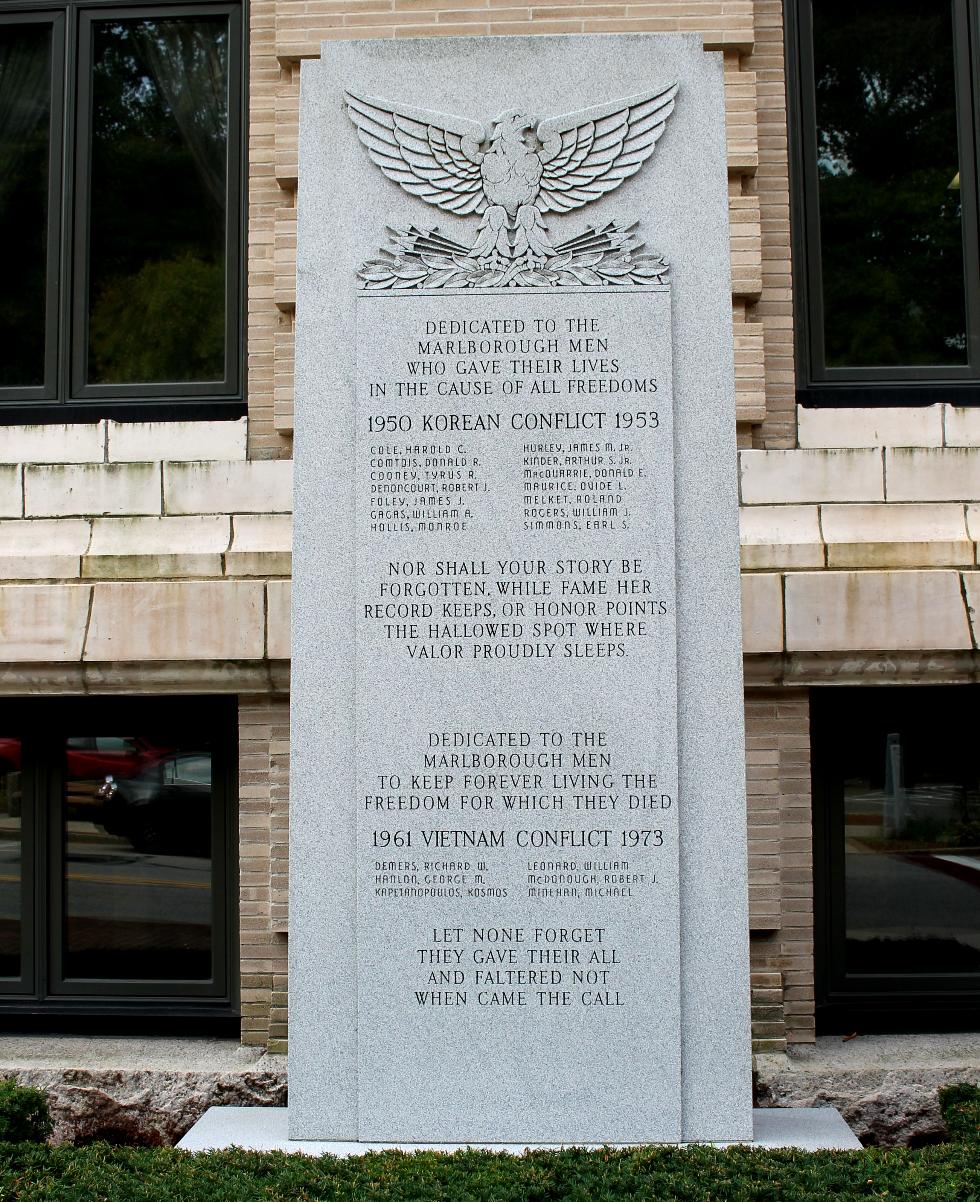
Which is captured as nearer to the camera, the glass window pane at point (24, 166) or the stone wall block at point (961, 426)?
the stone wall block at point (961, 426)

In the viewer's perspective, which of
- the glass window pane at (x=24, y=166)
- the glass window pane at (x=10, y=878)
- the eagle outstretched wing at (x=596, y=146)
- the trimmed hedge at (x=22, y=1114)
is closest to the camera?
the trimmed hedge at (x=22, y=1114)

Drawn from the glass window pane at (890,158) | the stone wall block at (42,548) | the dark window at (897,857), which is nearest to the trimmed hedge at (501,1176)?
the dark window at (897,857)

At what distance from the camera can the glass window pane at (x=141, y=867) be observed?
277 inches

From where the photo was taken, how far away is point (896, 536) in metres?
6.67

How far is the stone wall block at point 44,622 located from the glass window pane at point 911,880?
4.26 m

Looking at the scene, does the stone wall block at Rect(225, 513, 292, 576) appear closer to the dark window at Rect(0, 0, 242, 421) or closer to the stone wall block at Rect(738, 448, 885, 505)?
the dark window at Rect(0, 0, 242, 421)

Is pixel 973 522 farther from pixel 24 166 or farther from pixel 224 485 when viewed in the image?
pixel 24 166

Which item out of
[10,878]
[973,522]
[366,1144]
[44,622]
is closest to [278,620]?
[44,622]

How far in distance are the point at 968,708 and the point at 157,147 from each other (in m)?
5.65

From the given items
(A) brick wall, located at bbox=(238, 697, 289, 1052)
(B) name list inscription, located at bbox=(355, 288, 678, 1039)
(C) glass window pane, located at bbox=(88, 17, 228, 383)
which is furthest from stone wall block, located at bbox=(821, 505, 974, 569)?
(C) glass window pane, located at bbox=(88, 17, 228, 383)

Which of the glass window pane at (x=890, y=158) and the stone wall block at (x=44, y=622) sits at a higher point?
the glass window pane at (x=890, y=158)

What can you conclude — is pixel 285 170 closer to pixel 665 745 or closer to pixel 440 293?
pixel 440 293

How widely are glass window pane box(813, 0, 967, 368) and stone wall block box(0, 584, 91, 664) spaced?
4.52 m

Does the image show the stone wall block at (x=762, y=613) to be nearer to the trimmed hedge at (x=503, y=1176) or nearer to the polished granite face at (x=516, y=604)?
the polished granite face at (x=516, y=604)
